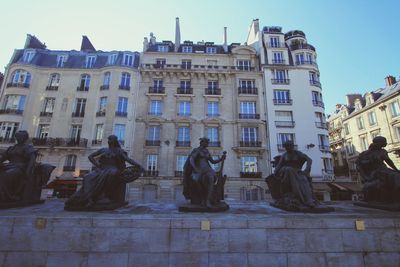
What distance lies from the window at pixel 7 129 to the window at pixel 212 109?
851 inches

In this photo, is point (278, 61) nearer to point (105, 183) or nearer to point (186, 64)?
point (186, 64)

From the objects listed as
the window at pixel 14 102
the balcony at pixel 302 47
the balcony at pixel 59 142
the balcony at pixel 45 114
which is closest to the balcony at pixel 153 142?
the balcony at pixel 59 142

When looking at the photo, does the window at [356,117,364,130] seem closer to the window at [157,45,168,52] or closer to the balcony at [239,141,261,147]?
the balcony at [239,141,261,147]

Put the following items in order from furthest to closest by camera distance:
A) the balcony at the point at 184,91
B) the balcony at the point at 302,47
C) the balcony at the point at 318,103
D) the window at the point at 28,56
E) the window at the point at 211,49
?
the window at the point at 211,49 < the balcony at the point at 302,47 < the balcony at the point at 318,103 < the window at the point at 28,56 < the balcony at the point at 184,91

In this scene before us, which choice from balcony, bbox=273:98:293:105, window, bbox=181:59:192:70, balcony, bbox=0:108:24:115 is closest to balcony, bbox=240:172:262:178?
balcony, bbox=273:98:293:105

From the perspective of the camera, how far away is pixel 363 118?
109ft

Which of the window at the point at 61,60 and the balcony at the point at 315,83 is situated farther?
the balcony at the point at 315,83

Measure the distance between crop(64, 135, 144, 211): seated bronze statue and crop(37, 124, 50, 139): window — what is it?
22.9m

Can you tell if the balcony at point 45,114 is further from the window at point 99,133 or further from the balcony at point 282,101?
the balcony at point 282,101

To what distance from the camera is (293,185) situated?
5.43 m

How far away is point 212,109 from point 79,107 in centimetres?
1612

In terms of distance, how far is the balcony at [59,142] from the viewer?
22703 mm

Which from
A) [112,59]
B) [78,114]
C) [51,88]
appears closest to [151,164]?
[78,114]

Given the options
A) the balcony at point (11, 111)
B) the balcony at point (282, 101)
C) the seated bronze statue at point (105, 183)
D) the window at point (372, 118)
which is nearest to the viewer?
the seated bronze statue at point (105, 183)
